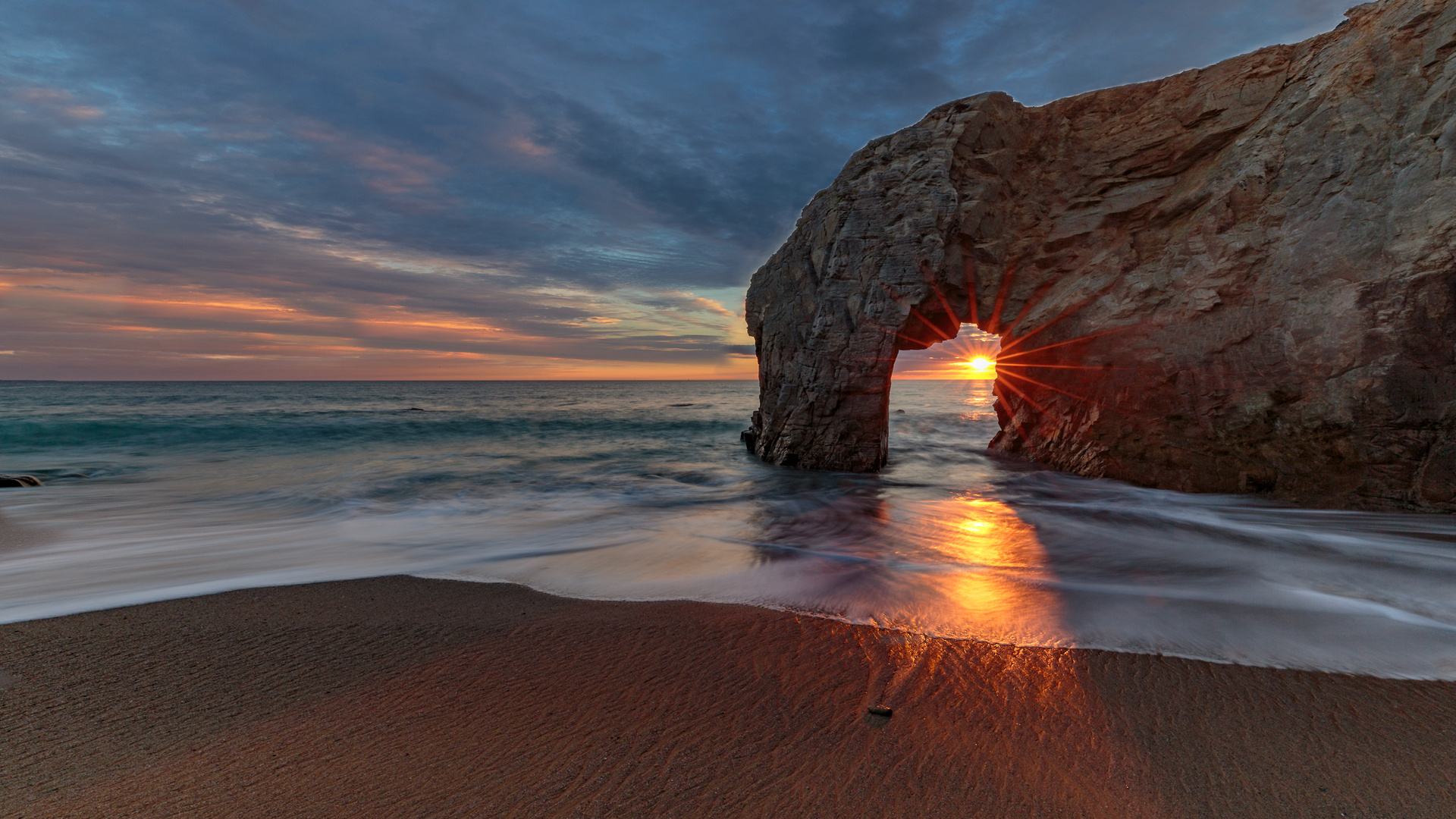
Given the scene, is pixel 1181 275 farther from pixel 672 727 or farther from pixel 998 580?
pixel 672 727

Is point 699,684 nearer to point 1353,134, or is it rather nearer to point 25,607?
point 25,607

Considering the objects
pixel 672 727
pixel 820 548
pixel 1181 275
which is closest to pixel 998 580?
pixel 820 548

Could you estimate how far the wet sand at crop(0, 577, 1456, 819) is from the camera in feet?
7.93

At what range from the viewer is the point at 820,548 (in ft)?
23.3

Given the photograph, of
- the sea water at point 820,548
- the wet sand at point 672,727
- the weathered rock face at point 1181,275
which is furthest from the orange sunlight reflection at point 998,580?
the weathered rock face at point 1181,275

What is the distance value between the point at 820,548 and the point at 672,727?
446 centimetres

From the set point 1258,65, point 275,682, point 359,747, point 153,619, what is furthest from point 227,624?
point 1258,65

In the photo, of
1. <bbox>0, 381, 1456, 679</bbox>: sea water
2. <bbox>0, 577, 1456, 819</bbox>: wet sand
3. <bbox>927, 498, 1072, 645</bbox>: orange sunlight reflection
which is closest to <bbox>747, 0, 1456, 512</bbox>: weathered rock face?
<bbox>0, 381, 1456, 679</bbox>: sea water

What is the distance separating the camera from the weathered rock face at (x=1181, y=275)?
7648 mm

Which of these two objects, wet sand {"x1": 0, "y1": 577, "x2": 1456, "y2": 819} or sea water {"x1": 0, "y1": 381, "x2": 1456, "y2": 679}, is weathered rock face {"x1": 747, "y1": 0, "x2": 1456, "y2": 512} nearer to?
sea water {"x1": 0, "y1": 381, "x2": 1456, "y2": 679}

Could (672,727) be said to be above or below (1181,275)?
below

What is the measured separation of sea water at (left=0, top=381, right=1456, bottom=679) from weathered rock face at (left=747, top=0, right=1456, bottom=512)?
3.90 feet

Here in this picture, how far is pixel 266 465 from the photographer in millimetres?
15812

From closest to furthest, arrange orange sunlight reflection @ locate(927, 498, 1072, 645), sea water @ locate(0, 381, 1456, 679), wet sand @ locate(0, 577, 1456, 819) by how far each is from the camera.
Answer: wet sand @ locate(0, 577, 1456, 819) < orange sunlight reflection @ locate(927, 498, 1072, 645) < sea water @ locate(0, 381, 1456, 679)
